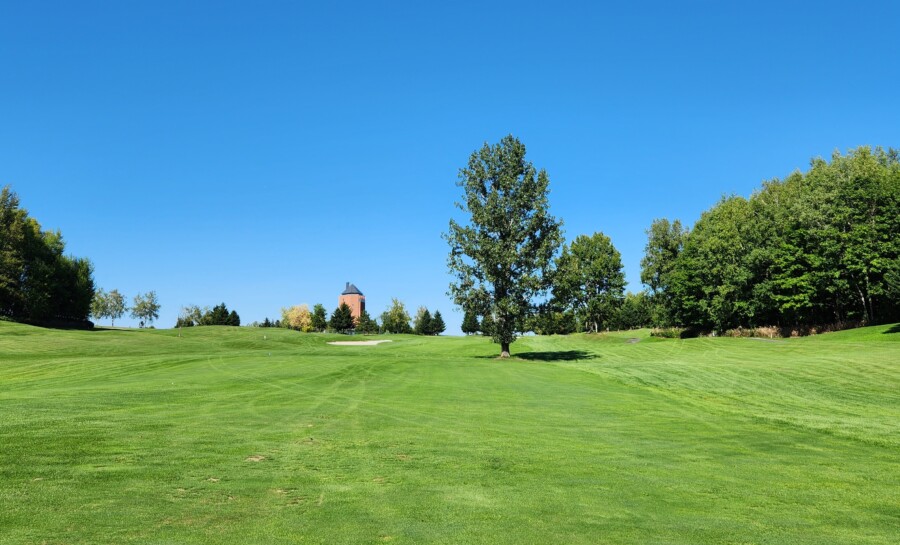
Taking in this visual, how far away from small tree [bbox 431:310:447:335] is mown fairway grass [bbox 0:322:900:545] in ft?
403

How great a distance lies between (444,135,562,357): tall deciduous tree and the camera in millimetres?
43375

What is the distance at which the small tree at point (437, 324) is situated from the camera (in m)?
147

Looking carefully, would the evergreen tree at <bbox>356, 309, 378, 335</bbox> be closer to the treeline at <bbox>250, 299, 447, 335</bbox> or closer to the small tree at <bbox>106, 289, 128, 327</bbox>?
the treeline at <bbox>250, 299, 447, 335</bbox>

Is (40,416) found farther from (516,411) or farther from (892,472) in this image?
(892,472)

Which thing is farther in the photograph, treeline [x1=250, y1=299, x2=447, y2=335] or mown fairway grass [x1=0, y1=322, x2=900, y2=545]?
treeline [x1=250, y1=299, x2=447, y2=335]

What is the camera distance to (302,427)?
1399 centimetres

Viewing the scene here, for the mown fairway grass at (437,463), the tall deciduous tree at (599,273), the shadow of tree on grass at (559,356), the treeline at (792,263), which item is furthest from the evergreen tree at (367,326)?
the mown fairway grass at (437,463)

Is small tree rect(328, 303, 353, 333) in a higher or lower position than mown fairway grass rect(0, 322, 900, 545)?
higher

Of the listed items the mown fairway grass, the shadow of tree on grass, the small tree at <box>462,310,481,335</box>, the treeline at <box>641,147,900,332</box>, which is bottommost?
the mown fairway grass

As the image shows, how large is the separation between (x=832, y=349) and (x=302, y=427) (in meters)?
43.0

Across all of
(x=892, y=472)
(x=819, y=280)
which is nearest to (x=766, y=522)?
(x=892, y=472)

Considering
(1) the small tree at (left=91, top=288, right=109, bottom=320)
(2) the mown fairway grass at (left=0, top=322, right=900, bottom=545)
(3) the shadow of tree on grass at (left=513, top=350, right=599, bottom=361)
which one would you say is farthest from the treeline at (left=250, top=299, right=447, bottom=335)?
(2) the mown fairway grass at (left=0, top=322, right=900, bottom=545)

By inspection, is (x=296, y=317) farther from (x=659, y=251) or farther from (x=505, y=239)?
(x=505, y=239)

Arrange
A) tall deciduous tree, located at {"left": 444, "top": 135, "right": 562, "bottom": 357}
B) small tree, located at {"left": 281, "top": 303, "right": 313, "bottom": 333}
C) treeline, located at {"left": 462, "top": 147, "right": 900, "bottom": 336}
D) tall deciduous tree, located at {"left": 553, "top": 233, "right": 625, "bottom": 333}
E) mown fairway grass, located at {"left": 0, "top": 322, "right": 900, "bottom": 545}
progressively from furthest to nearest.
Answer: small tree, located at {"left": 281, "top": 303, "right": 313, "bottom": 333}, tall deciduous tree, located at {"left": 553, "top": 233, "right": 625, "bottom": 333}, treeline, located at {"left": 462, "top": 147, "right": 900, "bottom": 336}, tall deciduous tree, located at {"left": 444, "top": 135, "right": 562, "bottom": 357}, mown fairway grass, located at {"left": 0, "top": 322, "right": 900, "bottom": 545}
